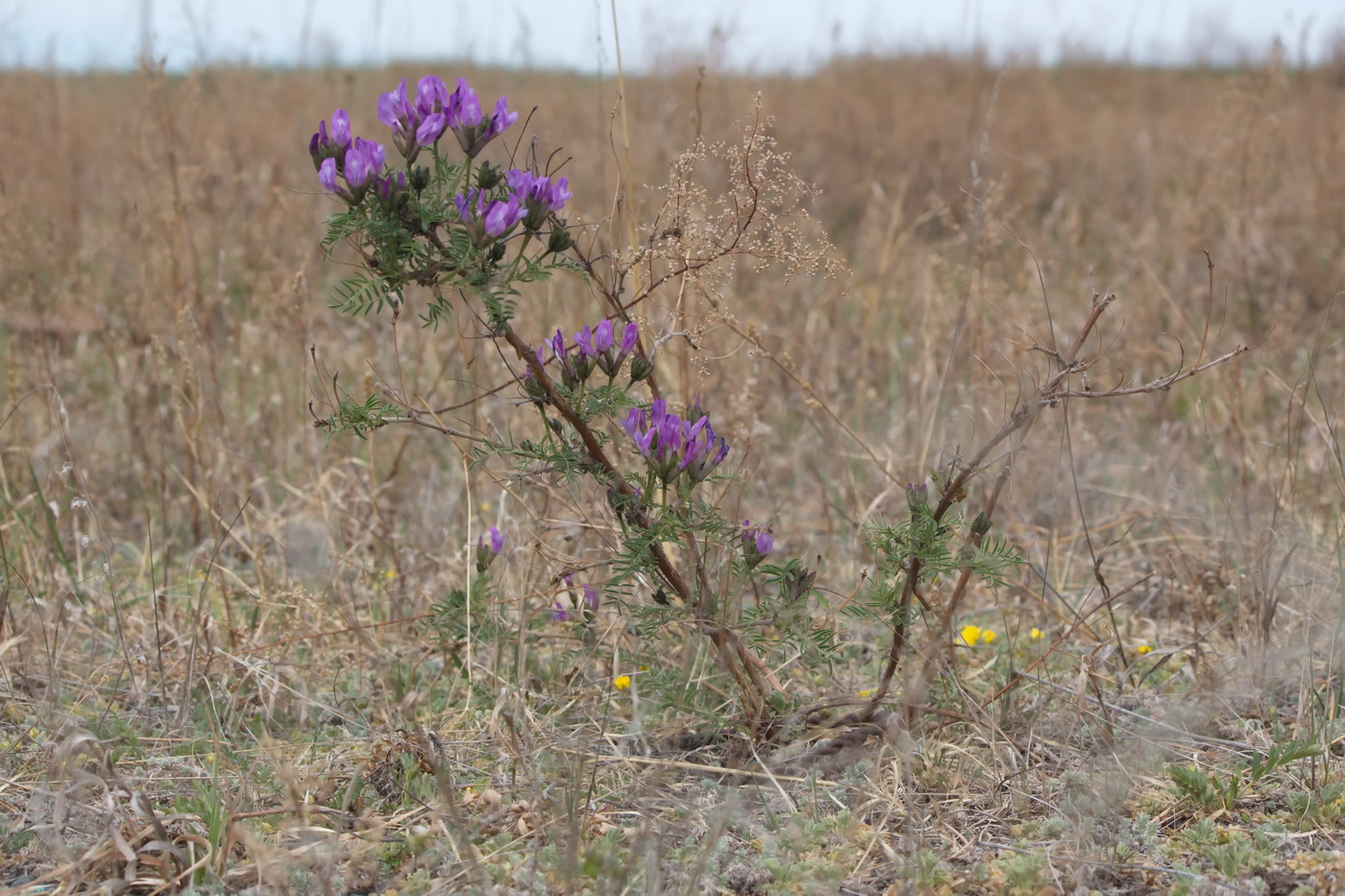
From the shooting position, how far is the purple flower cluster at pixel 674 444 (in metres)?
1.67

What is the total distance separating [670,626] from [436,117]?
50.0 inches

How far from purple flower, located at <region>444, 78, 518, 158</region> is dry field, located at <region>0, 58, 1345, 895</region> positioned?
32 centimetres

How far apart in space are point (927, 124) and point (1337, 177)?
2934 millimetres

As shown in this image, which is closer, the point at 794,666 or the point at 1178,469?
the point at 794,666

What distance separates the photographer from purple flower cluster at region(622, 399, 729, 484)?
167 cm

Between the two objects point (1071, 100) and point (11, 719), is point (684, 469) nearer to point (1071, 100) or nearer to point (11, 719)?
point (11, 719)

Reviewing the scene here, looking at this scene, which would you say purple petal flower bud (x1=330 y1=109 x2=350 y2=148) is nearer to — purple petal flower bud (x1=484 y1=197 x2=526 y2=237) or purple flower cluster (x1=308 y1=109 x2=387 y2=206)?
purple flower cluster (x1=308 y1=109 x2=387 y2=206)

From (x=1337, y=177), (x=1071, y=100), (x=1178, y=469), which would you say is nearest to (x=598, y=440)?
(x=1178, y=469)

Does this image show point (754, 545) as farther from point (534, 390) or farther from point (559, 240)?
point (559, 240)

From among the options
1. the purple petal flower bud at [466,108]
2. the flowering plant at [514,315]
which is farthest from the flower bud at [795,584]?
the purple petal flower bud at [466,108]

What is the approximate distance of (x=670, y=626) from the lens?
2.44 metres

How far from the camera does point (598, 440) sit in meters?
1.89

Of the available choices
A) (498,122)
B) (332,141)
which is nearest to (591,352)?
(498,122)

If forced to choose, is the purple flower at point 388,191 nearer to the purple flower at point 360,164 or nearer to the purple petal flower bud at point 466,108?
the purple flower at point 360,164
